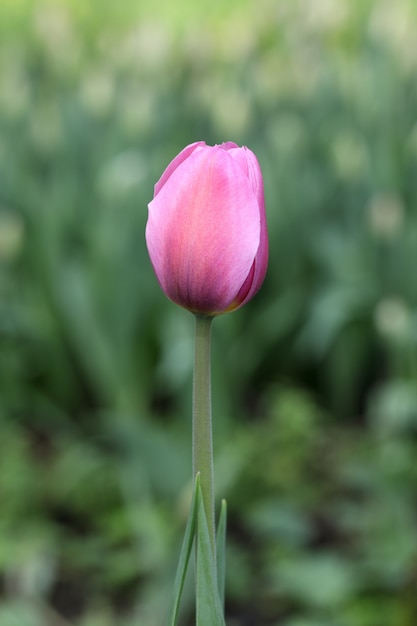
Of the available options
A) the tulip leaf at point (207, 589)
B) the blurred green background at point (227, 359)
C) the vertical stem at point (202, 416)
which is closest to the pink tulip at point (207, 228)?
the vertical stem at point (202, 416)

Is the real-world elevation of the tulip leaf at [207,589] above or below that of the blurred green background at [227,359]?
below

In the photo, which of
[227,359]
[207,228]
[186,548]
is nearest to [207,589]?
[186,548]

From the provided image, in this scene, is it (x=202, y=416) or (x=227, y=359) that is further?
(x=227, y=359)

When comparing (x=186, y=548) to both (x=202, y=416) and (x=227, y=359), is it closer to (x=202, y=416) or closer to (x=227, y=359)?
(x=202, y=416)

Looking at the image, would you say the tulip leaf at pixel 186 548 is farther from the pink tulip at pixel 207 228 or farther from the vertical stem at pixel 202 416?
the pink tulip at pixel 207 228

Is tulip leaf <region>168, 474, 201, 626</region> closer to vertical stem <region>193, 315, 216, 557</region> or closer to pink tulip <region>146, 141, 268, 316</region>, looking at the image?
vertical stem <region>193, 315, 216, 557</region>

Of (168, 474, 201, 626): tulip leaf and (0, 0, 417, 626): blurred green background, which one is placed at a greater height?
(0, 0, 417, 626): blurred green background

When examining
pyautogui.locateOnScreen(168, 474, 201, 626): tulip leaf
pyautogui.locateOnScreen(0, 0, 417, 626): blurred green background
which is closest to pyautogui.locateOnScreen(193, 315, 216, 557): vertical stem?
pyautogui.locateOnScreen(168, 474, 201, 626): tulip leaf
